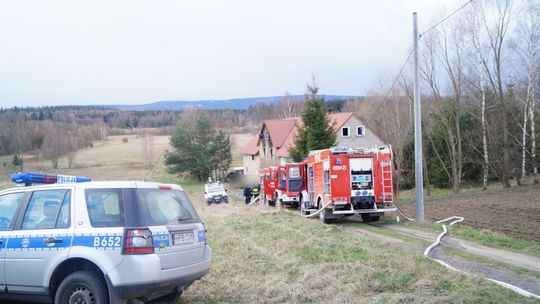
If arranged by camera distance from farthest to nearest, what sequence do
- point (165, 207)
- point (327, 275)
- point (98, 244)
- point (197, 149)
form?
point (197, 149) < point (327, 275) < point (165, 207) < point (98, 244)

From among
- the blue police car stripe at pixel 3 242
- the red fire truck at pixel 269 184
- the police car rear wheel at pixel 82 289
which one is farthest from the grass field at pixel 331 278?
the red fire truck at pixel 269 184

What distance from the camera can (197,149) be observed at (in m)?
74.1

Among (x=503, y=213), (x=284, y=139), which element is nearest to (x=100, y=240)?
(x=503, y=213)

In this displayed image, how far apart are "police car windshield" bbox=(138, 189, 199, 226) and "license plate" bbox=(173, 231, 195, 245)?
6.8 inches

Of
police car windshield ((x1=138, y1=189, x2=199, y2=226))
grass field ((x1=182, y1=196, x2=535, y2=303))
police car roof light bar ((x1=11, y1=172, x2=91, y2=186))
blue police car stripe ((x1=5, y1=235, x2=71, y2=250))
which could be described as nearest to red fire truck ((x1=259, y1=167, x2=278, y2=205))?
grass field ((x1=182, y1=196, x2=535, y2=303))

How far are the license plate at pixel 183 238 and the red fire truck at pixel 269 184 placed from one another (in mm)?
26895

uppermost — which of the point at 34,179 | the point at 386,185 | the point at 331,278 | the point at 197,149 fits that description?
the point at 34,179

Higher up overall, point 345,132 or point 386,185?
point 345,132

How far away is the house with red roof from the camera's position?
2346 inches

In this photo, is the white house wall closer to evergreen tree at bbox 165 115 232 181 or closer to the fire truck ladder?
evergreen tree at bbox 165 115 232 181

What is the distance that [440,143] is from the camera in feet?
159

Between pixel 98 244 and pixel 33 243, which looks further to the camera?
pixel 33 243

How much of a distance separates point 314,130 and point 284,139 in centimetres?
2183

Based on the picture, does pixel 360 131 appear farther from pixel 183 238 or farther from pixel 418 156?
pixel 183 238
